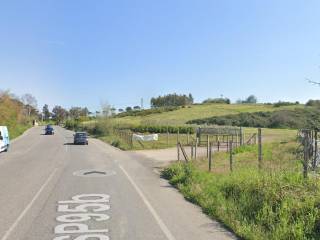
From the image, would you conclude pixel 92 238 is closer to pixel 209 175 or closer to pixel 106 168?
pixel 209 175

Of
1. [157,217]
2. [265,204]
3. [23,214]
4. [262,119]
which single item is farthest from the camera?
[262,119]

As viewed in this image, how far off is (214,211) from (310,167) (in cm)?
475

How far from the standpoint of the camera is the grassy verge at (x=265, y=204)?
950 centimetres

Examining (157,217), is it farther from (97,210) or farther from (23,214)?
(23,214)

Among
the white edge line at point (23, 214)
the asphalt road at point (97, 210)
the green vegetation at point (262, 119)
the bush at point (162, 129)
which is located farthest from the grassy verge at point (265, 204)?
the green vegetation at point (262, 119)

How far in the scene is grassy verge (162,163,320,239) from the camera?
950 centimetres

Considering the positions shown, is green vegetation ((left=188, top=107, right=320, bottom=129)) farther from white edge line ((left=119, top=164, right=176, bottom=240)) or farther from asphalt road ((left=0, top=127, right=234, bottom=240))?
white edge line ((left=119, top=164, right=176, bottom=240))

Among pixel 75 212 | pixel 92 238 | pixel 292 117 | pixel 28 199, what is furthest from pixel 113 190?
pixel 292 117

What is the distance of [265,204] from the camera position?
11.1m

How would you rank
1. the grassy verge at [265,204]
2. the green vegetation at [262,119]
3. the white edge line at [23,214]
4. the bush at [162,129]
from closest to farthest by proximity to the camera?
the grassy verge at [265,204], the white edge line at [23,214], the bush at [162,129], the green vegetation at [262,119]

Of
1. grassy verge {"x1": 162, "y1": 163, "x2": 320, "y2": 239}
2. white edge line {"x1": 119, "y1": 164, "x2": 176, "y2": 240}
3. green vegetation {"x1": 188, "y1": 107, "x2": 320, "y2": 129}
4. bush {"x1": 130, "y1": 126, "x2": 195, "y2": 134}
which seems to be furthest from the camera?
green vegetation {"x1": 188, "y1": 107, "x2": 320, "y2": 129}

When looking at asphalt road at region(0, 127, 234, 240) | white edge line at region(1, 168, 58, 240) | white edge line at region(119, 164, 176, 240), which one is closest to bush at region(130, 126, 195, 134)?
asphalt road at region(0, 127, 234, 240)

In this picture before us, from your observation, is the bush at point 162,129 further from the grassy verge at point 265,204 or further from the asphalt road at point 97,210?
the grassy verge at point 265,204

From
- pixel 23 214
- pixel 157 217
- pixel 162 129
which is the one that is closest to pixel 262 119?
pixel 162 129
